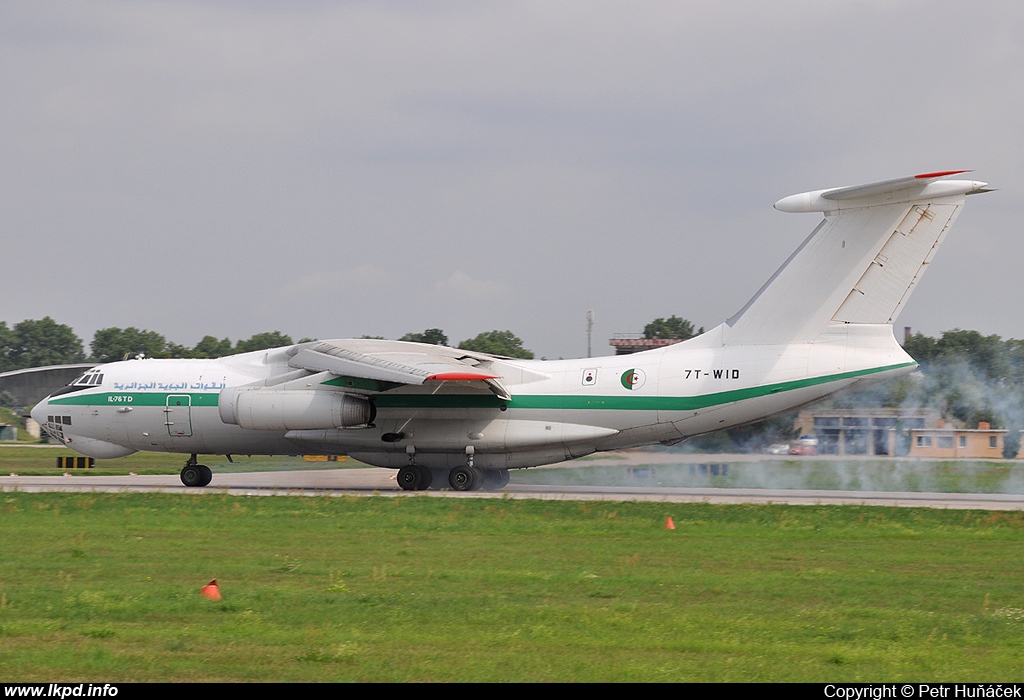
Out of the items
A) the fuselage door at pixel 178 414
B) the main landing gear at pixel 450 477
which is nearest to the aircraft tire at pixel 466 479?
the main landing gear at pixel 450 477

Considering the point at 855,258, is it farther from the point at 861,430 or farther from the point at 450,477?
the point at 861,430

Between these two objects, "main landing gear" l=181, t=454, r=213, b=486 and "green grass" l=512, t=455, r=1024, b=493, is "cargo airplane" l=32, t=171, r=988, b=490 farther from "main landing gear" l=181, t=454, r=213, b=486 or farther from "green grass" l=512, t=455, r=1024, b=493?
"green grass" l=512, t=455, r=1024, b=493

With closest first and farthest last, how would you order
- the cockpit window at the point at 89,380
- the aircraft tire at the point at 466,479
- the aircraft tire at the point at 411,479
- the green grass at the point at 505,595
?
the green grass at the point at 505,595 < the aircraft tire at the point at 466,479 < the aircraft tire at the point at 411,479 < the cockpit window at the point at 89,380

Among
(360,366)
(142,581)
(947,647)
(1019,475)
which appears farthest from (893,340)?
(142,581)

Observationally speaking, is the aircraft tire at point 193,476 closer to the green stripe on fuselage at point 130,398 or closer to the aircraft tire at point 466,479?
the green stripe on fuselage at point 130,398

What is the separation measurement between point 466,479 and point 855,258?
9343 millimetres

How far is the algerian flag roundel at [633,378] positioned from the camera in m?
22.6

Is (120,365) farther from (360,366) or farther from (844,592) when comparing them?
(844,592)

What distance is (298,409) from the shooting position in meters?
22.7

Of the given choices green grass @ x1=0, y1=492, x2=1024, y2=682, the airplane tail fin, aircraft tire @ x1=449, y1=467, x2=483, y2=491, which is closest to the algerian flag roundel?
the airplane tail fin

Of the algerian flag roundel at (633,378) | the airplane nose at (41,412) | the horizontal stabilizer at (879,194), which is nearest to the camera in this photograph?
the horizontal stabilizer at (879,194)

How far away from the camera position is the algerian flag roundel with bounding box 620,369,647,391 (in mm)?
22609

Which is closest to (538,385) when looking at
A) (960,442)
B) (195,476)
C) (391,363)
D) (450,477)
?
(450,477)

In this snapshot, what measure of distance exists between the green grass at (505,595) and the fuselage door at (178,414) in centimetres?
676
